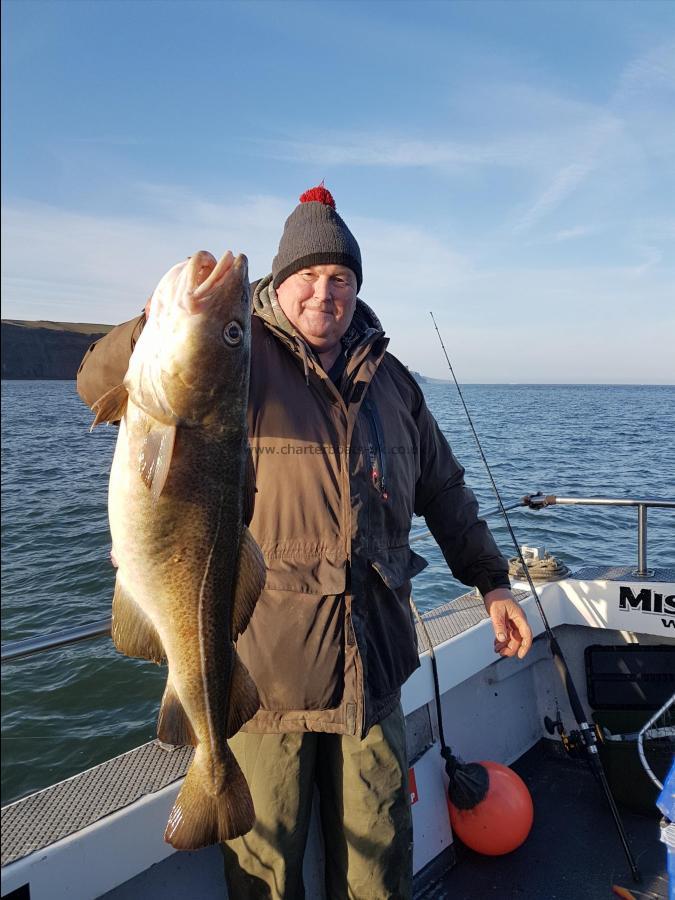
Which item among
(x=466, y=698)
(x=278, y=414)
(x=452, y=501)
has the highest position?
(x=278, y=414)

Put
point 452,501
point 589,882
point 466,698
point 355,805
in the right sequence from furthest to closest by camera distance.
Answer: point 466,698, point 589,882, point 452,501, point 355,805

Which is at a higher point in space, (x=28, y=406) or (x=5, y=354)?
(x=5, y=354)

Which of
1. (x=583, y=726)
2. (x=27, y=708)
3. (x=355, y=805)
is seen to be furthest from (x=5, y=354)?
(x=27, y=708)

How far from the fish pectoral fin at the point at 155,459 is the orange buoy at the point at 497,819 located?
2.95 metres

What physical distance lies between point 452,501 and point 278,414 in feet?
3.59

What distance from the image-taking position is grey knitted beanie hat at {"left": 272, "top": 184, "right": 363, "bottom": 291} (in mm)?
2818

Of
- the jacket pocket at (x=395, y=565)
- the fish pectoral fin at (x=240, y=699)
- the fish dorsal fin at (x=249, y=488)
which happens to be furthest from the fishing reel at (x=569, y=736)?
the fish dorsal fin at (x=249, y=488)

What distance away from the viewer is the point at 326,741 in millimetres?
2680

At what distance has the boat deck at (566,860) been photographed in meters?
3.80

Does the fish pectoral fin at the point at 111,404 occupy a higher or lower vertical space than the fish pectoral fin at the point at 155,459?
higher

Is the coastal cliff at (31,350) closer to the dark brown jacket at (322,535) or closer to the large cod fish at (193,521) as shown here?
the large cod fish at (193,521)

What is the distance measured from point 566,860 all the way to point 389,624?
2.50m

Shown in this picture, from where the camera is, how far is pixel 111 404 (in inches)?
82.4

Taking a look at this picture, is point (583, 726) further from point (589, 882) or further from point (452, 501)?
point (452, 501)
